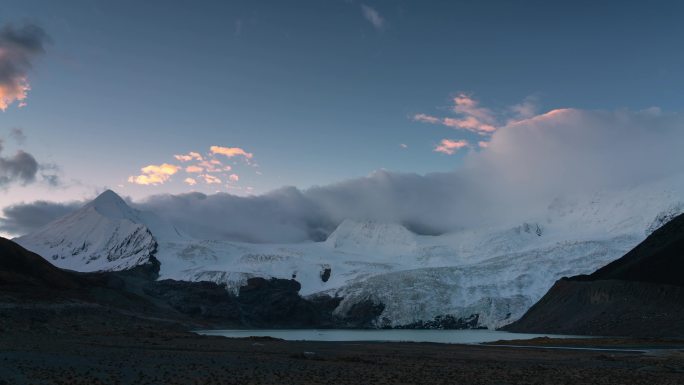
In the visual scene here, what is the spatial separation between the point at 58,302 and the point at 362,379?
97243mm

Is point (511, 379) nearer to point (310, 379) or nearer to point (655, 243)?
point (310, 379)

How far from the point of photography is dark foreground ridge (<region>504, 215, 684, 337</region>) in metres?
121

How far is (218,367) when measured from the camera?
43438 millimetres

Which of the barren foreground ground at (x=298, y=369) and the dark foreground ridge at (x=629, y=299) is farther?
the dark foreground ridge at (x=629, y=299)

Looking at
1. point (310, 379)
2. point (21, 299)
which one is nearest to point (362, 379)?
point (310, 379)

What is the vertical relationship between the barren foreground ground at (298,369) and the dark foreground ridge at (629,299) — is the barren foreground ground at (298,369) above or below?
below

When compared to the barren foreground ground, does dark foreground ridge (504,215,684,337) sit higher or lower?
higher

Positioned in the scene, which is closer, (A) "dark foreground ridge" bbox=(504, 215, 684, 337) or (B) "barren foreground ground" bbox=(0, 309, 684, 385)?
(B) "barren foreground ground" bbox=(0, 309, 684, 385)

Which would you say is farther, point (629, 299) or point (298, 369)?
point (629, 299)

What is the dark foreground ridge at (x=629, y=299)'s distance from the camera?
12062cm

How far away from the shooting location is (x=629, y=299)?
133125mm

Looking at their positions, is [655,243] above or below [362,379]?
above

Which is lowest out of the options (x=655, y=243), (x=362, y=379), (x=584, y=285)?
(x=362, y=379)

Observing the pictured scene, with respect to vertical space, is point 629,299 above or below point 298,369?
above
